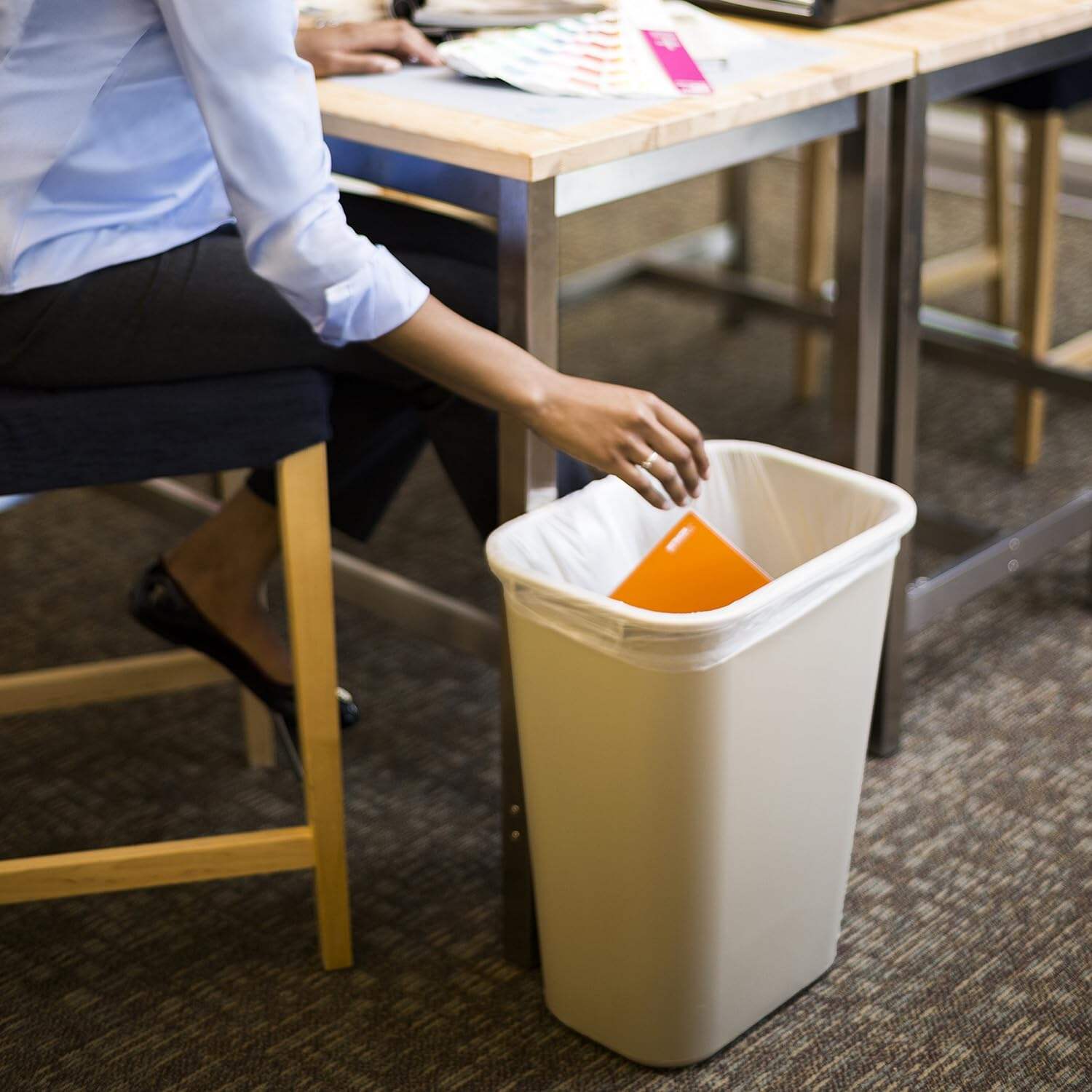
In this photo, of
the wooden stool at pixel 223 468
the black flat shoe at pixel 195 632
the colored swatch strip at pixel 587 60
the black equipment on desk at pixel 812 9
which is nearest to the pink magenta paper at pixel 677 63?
the colored swatch strip at pixel 587 60

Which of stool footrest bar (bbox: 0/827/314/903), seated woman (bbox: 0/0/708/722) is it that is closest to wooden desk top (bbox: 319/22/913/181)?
seated woman (bbox: 0/0/708/722)

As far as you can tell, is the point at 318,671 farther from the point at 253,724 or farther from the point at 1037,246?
the point at 1037,246

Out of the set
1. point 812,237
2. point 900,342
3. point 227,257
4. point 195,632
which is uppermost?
point 227,257

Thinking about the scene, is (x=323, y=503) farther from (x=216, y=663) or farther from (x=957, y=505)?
(x=957, y=505)

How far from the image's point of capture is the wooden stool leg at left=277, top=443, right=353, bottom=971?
4.36 ft

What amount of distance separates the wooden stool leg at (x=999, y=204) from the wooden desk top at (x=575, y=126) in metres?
1.13

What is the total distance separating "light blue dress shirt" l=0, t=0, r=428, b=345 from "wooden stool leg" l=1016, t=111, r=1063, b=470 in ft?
4.79

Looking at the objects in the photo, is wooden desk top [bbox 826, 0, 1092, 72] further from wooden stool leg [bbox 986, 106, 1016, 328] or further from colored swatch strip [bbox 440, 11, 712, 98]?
wooden stool leg [bbox 986, 106, 1016, 328]

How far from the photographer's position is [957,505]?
236 centimetres

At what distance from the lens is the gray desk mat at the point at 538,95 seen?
129 centimetres

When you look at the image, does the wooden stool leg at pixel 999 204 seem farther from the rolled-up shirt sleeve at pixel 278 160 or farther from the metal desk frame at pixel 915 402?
the rolled-up shirt sleeve at pixel 278 160

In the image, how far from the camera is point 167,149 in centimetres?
130

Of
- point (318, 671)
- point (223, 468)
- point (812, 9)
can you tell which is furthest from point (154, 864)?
point (812, 9)

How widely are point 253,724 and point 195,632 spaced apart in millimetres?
229
